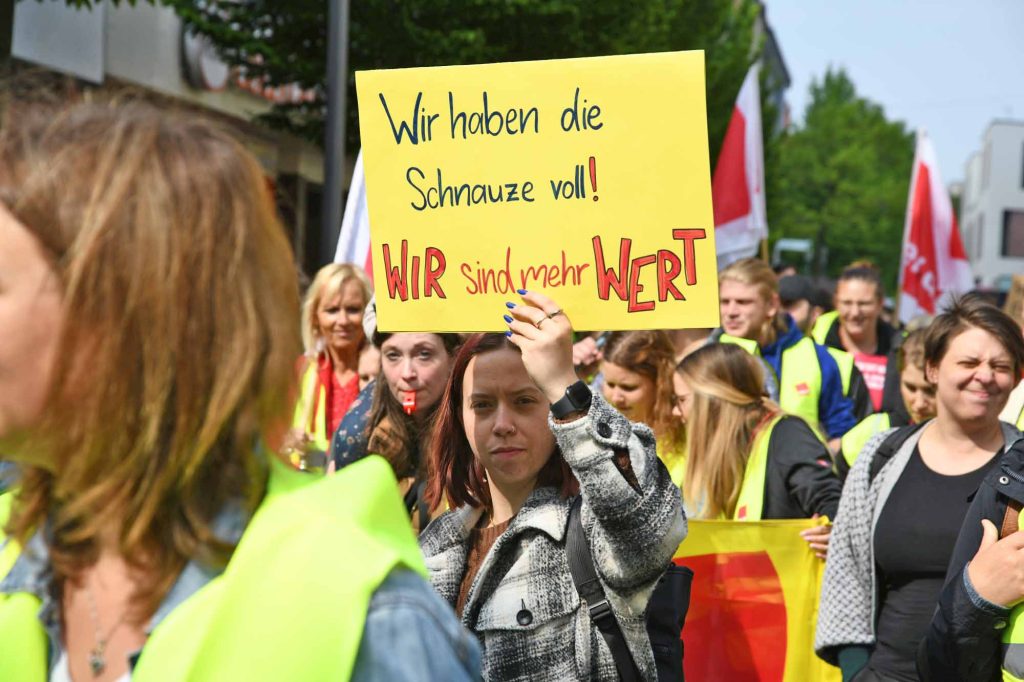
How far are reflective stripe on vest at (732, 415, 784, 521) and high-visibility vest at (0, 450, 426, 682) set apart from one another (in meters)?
3.47

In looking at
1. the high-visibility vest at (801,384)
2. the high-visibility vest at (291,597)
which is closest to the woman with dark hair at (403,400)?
the high-visibility vest at (801,384)

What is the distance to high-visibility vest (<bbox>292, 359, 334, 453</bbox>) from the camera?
A: 565cm

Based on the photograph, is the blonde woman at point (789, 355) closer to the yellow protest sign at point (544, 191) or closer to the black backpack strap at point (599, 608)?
the yellow protest sign at point (544, 191)

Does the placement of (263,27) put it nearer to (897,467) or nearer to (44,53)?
(44,53)

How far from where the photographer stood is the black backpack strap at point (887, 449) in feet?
13.4

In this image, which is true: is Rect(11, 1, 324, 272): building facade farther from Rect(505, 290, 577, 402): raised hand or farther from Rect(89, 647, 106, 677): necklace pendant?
Rect(89, 647, 106, 677): necklace pendant

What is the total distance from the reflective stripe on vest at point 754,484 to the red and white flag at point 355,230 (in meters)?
2.04

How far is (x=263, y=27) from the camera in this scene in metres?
14.1

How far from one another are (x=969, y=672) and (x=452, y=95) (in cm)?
191

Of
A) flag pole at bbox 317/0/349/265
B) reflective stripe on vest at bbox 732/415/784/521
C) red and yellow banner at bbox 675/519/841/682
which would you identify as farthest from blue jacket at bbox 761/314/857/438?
flag pole at bbox 317/0/349/265

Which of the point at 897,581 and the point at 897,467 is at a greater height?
the point at 897,467

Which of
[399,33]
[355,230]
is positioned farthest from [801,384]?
[399,33]

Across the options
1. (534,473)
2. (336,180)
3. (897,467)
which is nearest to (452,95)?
(534,473)

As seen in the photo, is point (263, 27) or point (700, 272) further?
point (263, 27)
